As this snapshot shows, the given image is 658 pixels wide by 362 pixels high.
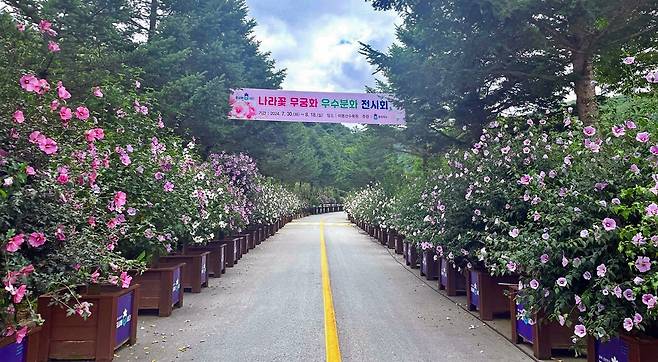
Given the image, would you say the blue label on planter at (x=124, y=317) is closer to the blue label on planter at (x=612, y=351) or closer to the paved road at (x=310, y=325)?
the paved road at (x=310, y=325)

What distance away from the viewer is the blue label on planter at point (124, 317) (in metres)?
5.31

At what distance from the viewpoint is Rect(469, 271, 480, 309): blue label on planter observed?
7333 mm

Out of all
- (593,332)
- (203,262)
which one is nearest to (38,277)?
(593,332)

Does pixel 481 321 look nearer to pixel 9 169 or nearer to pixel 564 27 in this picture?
pixel 564 27

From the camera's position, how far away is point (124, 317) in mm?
5465

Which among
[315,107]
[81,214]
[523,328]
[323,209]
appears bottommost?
[523,328]

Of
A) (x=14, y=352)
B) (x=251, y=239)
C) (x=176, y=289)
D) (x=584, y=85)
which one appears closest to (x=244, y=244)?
Result: (x=251, y=239)

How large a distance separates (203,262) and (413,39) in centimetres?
598

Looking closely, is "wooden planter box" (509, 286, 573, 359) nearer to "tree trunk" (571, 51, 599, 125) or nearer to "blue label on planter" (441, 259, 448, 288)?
"blue label on planter" (441, 259, 448, 288)

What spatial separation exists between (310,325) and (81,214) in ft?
11.6

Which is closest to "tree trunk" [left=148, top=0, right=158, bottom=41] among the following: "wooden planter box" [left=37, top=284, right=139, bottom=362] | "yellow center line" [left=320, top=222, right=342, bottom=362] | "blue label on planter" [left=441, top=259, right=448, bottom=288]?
"yellow center line" [left=320, top=222, right=342, bottom=362]

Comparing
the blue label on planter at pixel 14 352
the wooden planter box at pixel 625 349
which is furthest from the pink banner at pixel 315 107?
the blue label on planter at pixel 14 352

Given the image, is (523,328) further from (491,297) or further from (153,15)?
(153,15)

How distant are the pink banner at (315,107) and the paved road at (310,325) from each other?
6.85 meters
